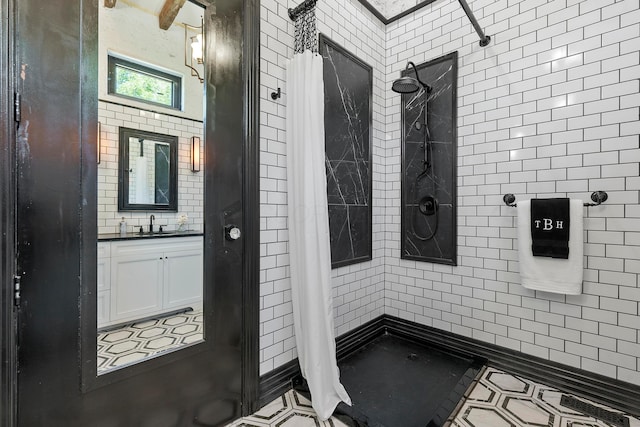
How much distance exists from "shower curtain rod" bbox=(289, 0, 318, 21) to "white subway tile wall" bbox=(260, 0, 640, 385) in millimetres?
50

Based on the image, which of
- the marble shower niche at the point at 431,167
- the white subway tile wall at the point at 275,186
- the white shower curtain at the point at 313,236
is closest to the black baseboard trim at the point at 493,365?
the white subway tile wall at the point at 275,186

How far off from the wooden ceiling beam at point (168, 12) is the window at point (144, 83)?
22cm

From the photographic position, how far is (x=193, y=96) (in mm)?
1476

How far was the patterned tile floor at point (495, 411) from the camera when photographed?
1.56 meters

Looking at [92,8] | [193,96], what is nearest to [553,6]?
[193,96]

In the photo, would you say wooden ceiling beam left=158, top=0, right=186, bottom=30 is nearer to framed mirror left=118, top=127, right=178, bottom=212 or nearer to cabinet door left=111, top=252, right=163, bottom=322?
framed mirror left=118, top=127, right=178, bottom=212

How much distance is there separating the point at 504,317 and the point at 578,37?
184cm

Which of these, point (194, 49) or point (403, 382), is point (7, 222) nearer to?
point (194, 49)

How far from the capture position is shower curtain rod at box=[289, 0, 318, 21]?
1682mm

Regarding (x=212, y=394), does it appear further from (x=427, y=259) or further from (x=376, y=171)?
(x=376, y=171)

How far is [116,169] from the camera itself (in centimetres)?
126

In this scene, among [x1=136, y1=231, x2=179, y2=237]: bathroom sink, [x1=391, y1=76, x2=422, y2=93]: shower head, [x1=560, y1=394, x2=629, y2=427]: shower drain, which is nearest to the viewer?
[x1=136, y1=231, x2=179, y2=237]: bathroom sink

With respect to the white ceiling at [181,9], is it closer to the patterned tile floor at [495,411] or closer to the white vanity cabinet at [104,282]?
the white vanity cabinet at [104,282]

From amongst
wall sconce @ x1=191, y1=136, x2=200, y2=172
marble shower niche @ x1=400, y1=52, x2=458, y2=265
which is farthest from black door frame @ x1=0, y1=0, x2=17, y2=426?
marble shower niche @ x1=400, y1=52, x2=458, y2=265
